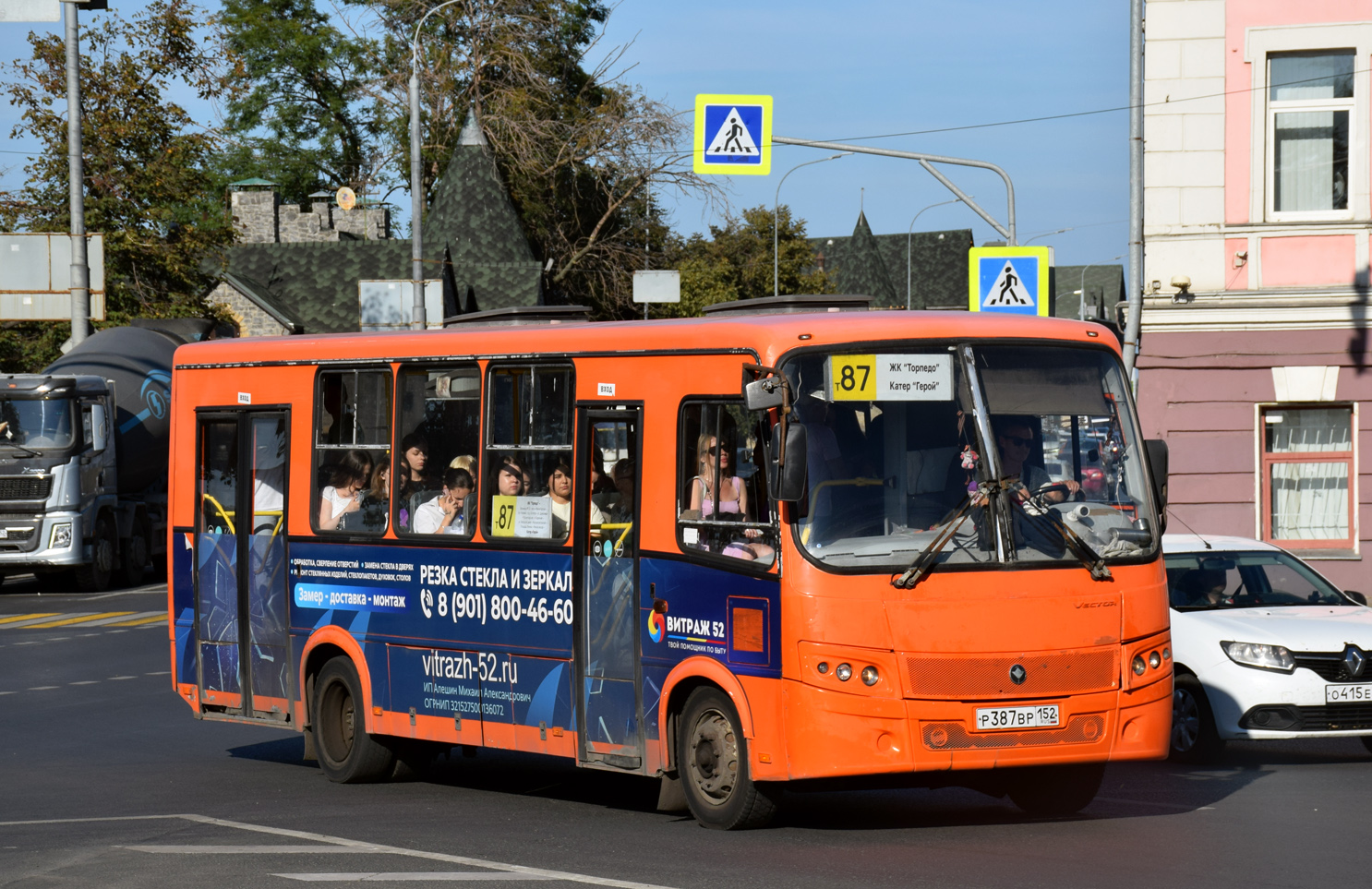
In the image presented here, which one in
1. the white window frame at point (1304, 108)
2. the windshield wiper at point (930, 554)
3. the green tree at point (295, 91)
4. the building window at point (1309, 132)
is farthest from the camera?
the green tree at point (295, 91)

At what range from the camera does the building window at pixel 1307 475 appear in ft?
74.7

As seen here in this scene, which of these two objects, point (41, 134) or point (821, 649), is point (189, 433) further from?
point (41, 134)

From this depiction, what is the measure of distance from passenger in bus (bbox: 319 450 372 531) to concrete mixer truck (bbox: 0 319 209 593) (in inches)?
743

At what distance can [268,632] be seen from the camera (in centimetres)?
1294

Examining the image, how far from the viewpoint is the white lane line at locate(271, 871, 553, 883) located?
27.4ft

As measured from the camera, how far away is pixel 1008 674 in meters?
9.23

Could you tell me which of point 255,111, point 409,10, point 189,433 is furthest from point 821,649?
point 255,111

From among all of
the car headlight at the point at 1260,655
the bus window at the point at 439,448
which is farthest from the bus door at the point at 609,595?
the car headlight at the point at 1260,655

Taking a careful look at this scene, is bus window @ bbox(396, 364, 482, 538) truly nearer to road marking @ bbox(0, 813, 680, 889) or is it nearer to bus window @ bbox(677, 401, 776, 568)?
bus window @ bbox(677, 401, 776, 568)

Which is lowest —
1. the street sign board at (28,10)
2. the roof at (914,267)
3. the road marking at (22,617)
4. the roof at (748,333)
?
the road marking at (22,617)

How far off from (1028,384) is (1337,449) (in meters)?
14.3

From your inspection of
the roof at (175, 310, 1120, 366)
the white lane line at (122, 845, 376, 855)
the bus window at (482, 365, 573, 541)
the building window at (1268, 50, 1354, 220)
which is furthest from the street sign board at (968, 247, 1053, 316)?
the white lane line at (122, 845, 376, 855)

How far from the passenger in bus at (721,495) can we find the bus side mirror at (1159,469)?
214cm

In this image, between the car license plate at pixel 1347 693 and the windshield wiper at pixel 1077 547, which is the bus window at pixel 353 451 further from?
the car license plate at pixel 1347 693
